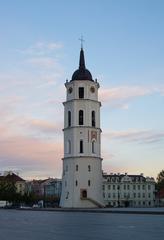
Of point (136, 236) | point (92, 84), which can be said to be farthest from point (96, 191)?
point (136, 236)

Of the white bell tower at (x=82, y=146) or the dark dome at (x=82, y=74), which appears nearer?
the white bell tower at (x=82, y=146)

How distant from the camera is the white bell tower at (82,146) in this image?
90.9 metres

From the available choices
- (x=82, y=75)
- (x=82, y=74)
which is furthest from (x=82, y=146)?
(x=82, y=74)

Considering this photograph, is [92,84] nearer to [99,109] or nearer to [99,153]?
[99,109]

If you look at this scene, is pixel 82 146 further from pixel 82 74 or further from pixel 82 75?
pixel 82 74

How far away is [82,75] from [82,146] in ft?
44.4

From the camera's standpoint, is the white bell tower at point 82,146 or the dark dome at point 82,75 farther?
the dark dome at point 82,75

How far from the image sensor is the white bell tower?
298 ft

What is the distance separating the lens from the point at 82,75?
96.4m

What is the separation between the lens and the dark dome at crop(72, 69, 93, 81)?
95.9 meters

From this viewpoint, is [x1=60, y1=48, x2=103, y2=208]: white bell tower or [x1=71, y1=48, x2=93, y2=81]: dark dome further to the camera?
[x1=71, y1=48, x2=93, y2=81]: dark dome

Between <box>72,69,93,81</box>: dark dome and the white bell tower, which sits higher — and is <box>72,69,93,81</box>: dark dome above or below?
above

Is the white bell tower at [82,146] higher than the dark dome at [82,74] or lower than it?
lower

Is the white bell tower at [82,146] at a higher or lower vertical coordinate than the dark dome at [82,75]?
lower
